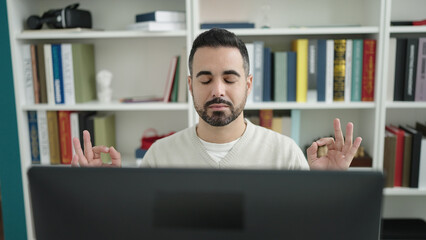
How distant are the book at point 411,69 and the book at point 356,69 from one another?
0.24 m

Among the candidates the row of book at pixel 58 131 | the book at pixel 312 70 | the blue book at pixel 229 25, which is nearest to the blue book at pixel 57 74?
the row of book at pixel 58 131

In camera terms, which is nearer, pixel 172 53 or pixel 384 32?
pixel 384 32

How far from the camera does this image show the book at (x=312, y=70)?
212cm

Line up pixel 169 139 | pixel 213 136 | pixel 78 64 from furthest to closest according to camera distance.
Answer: pixel 78 64 → pixel 169 139 → pixel 213 136

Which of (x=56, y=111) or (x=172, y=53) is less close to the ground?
(x=172, y=53)

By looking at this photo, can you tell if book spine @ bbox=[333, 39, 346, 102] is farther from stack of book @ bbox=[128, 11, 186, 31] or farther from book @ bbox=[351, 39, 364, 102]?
stack of book @ bbox=[128, 11, 186, 31]

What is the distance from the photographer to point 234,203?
56 centimetres

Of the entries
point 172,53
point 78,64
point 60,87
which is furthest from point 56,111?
point 172,53

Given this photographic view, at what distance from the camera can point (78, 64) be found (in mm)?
2217

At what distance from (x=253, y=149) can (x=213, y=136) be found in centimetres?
15

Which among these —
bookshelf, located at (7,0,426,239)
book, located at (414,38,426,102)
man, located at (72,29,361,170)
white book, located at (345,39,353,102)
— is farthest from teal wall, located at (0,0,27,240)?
book, located at (414,38,426,102)

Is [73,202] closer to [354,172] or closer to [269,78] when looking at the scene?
[354,172]

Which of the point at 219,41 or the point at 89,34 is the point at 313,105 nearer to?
the point at 219,41

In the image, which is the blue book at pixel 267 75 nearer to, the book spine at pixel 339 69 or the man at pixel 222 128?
the book spine at pixel 339 69
